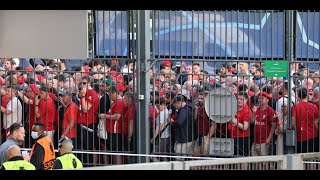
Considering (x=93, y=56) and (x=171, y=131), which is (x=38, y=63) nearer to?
(x=93, y=56)

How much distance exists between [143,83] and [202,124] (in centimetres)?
107

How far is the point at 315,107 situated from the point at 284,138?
2.10 feet

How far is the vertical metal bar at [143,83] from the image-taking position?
15531 millimetres

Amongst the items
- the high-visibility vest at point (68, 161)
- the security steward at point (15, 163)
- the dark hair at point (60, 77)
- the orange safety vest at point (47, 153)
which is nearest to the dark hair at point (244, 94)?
the dark hair at point (60, 77)

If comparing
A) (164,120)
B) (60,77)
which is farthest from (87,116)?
(164,120)

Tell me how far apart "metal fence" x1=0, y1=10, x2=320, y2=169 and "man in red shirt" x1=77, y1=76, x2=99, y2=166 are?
0.05 ft

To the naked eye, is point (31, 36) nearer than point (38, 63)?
Yes

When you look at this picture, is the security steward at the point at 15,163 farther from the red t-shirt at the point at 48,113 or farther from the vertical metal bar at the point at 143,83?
the red t-shirt at the point at 48,113

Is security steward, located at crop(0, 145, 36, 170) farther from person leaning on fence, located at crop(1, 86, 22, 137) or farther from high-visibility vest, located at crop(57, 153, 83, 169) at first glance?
person leaning on fence, located at crop(1, 86, 22, 137)

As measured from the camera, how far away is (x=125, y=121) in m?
16.0

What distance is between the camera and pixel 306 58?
1517cm

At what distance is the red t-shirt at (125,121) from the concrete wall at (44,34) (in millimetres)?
2538
